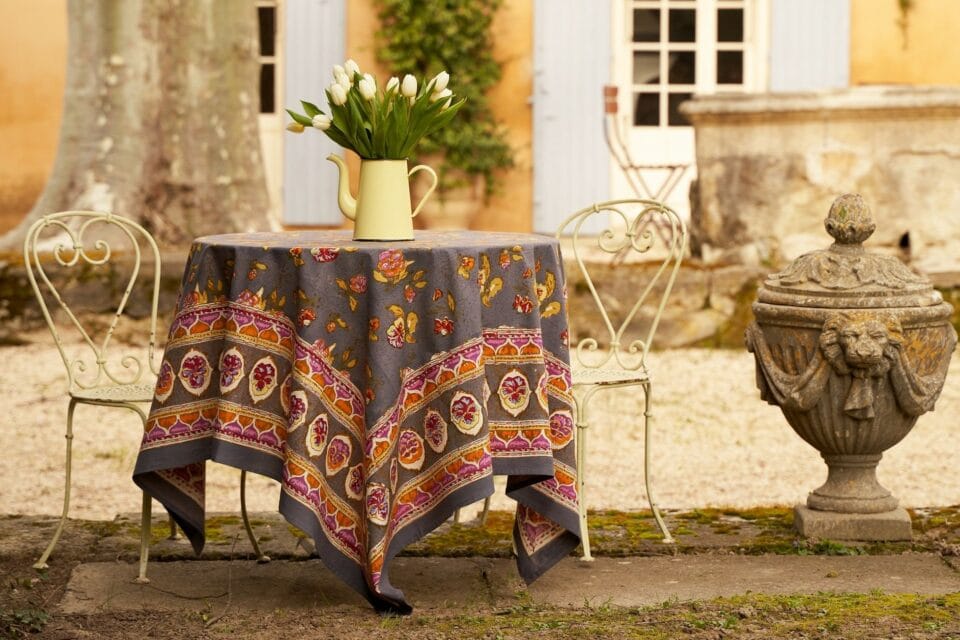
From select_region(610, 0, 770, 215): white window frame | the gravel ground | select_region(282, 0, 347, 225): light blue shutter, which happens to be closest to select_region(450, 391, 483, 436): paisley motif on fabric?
the gravel ground

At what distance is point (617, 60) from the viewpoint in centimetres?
1148

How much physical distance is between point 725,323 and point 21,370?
11.4 ft

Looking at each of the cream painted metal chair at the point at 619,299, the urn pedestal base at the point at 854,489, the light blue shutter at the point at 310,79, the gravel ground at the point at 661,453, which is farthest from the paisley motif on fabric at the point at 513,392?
the light blue shutter at the point at 310,79

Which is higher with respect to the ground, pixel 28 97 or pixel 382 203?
pixel 28 97

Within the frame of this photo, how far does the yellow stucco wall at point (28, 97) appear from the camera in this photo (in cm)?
1177

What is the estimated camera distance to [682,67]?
37.8 ft

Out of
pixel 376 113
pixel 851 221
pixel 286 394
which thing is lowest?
pixel 286 394

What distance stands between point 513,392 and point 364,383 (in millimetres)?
364

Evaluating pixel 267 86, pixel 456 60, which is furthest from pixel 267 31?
pixel 456 60

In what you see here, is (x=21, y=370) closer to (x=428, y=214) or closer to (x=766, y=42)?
(x=428, y=214)

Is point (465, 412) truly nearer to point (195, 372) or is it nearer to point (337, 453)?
point (337, 453)

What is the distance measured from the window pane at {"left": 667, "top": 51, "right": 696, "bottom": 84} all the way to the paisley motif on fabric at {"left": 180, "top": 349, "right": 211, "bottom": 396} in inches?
323

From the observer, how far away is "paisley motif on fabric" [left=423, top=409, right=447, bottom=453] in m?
3.68

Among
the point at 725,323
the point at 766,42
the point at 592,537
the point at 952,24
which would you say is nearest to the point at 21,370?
the point at 725,323
